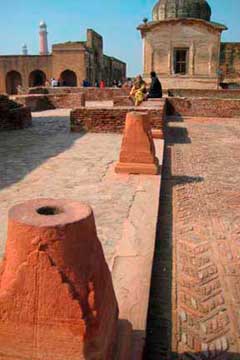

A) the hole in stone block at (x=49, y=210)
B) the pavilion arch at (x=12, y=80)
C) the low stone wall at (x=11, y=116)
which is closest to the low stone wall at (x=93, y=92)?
the low stone wall at (x=11, y=116)

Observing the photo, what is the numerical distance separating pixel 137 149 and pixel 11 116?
645 centimetres

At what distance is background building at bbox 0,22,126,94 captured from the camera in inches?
1294

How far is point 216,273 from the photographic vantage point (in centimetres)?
341

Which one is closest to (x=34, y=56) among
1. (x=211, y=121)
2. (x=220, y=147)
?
(x=211, y=121)

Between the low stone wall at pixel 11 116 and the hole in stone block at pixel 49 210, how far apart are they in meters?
9.92

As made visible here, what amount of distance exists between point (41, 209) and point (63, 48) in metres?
34.2

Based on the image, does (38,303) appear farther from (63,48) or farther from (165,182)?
(63,48)

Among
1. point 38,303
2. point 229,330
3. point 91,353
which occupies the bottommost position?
point 229,330

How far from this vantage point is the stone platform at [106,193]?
2686 millimetres

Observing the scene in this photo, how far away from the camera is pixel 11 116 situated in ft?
→ 36.6

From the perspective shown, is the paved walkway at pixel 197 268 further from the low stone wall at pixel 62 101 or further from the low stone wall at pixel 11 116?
the low stone wall at pixel 62 101

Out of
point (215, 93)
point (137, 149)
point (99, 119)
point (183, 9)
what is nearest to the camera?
point (137, 149)

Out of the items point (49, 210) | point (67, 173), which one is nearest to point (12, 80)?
point (67, 173)

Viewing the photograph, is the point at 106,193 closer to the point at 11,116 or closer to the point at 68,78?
the point at 11,116
